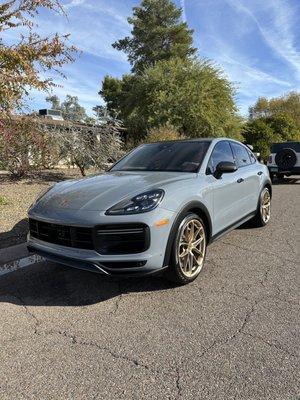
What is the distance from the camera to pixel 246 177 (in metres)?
5.84

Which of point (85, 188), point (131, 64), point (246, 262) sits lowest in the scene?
point (246, 262)

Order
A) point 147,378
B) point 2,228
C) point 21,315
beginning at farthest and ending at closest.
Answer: point 2,228 → point 21,315 → point 147,378

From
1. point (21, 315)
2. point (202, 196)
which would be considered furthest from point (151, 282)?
point (21, 315)

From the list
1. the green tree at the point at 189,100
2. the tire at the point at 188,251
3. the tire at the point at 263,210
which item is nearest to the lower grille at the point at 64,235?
the tire at the point at 188,251

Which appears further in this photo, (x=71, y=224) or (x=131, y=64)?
(x=131, y=64)

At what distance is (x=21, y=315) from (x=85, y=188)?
4.82 ft

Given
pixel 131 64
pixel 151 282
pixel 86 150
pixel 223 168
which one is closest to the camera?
pixel 151 282

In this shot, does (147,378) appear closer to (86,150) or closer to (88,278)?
(88,278)

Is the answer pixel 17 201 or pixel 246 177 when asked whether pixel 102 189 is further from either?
pixel 17 201

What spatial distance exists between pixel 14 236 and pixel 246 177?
3447 mm

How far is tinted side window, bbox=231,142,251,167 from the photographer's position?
596 cm

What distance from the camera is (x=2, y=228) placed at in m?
6.14

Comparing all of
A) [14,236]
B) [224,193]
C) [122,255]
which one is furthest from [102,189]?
[14,236]

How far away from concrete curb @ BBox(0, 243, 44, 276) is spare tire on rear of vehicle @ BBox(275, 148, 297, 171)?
11299 mm
